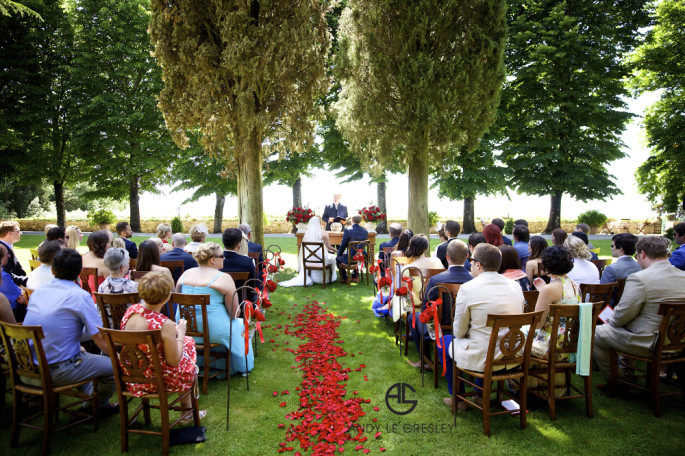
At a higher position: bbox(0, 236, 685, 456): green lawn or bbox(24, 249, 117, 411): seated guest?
bbox(24, 249, 117, 411): seated guest

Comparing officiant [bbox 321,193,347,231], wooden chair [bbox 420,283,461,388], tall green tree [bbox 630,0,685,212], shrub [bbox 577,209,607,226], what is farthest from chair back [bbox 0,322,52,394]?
shrub [bbox 577,209,607,226]

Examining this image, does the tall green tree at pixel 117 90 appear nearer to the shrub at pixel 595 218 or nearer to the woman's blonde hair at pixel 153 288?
the woman's blonde hair at pixel 153 288

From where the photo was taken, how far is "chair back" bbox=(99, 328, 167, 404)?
105 inches

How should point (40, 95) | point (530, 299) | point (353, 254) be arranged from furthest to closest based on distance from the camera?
point (40, 95), point (353, 254), point (530, 299)

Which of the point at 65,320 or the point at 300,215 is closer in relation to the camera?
the point at 65,320

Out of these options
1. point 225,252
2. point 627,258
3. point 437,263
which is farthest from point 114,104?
point 627,258

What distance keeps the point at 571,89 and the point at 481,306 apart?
828 inches

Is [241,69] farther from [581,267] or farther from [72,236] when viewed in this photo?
[581,267]

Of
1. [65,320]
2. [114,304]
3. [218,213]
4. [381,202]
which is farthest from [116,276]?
[218,213]

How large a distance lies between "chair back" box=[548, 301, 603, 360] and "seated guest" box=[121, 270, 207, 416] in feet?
9.98

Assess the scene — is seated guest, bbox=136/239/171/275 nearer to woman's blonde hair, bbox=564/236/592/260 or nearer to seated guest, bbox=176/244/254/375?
seated guest, bbox=176/244/254/375

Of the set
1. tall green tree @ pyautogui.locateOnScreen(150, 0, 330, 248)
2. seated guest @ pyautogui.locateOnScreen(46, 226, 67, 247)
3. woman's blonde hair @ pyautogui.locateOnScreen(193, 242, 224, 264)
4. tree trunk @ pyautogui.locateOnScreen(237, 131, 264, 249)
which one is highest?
tall green tree @ pyautogui.locateOnScreen(150, 0, 330, 248)

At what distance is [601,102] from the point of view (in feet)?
63.0

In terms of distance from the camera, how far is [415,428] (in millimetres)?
3311
